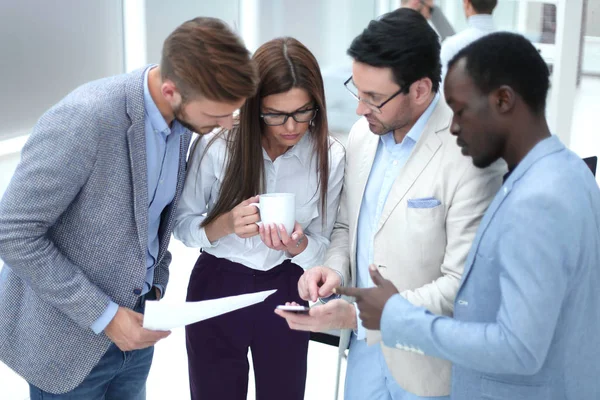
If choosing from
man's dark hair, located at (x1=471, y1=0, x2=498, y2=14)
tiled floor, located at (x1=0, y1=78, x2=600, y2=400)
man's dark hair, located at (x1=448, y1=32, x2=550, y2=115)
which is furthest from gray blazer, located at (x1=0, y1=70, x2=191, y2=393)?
man's dark hair, located at (x1=471, y1=0, x2=498, y2=14)

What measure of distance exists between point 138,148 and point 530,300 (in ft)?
2.89

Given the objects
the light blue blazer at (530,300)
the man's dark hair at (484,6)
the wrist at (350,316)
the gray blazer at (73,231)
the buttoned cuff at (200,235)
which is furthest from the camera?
the man's dark hair at (484,6)

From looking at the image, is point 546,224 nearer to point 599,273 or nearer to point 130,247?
point 599,273

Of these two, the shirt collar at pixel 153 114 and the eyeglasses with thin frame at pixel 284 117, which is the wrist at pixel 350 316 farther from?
the shirt collar at pixel 153 114

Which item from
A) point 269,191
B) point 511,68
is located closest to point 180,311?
point 269,191

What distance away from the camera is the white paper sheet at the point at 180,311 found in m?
1.48

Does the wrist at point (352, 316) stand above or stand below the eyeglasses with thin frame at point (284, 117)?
below

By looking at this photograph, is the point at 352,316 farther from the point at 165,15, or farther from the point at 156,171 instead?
the point at 165,15

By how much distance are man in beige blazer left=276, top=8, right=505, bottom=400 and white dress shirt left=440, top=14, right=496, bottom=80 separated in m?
2.03

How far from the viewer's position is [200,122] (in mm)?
1585

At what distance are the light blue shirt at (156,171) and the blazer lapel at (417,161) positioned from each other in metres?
0.53

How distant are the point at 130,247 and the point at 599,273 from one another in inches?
39.4

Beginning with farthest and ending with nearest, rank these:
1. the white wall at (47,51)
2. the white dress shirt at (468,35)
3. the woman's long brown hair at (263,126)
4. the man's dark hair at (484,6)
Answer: the man's dark hair at (484,6), the white dress shirt at (468,35), the white wall at (47,51), the woman's long brown hair at (263,126)

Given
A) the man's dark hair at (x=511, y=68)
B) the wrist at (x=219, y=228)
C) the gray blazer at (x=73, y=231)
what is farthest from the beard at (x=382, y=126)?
the gray blazer at (x=73, y=231)
